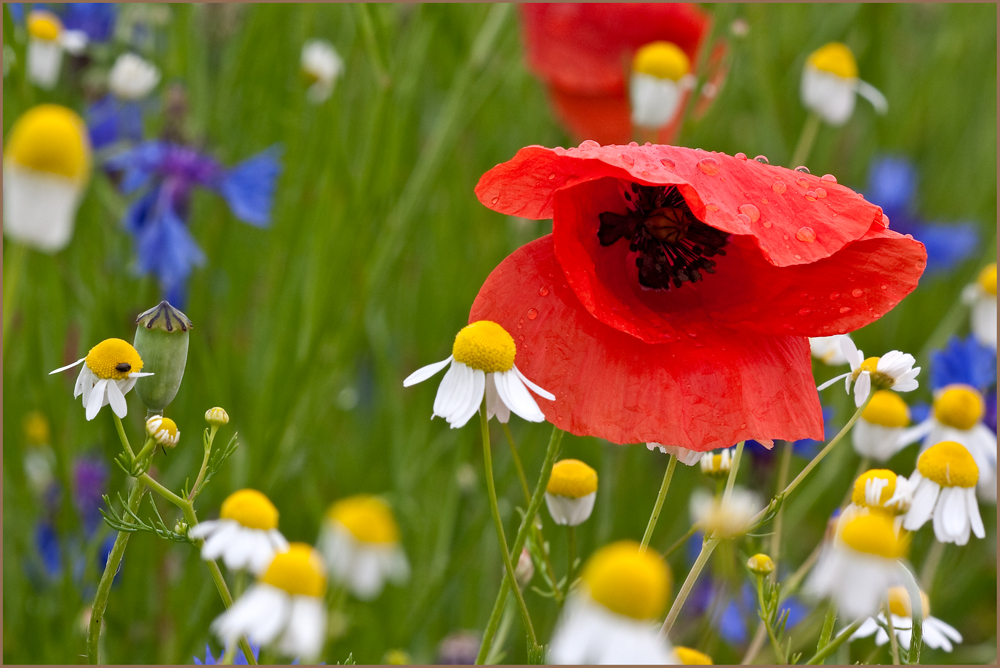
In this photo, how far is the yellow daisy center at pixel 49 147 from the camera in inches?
7.9

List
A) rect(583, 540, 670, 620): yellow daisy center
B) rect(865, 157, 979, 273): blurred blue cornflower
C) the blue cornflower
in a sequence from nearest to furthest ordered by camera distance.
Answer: rect(583, 540, 670, 620): yellow daisy center → the blue cornflower → rect(865, 157, 979, 273): blurred blue cornflower

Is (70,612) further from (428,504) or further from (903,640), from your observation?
(903,640)

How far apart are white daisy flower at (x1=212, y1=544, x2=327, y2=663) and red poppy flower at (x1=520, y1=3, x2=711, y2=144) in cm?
74

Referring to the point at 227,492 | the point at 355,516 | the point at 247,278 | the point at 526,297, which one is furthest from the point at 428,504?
the point at 355,516

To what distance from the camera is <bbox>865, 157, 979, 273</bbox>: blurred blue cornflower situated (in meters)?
1.13

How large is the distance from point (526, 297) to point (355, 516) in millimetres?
154

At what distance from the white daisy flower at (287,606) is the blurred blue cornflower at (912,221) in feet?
3.54

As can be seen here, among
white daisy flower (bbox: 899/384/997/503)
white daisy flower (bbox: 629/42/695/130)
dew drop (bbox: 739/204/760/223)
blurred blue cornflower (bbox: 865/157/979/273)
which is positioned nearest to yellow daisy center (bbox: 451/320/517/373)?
dew drop (bbox: 739/204/760/223)

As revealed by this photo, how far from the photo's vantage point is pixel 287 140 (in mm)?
917

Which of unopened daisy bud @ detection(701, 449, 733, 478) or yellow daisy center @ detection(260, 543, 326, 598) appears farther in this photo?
unopened daisy bud @ detection(701, 449, 733, 478)

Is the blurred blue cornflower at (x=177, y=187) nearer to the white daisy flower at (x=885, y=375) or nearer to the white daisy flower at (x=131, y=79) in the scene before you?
the white daisy flower at (x=131, y=79)

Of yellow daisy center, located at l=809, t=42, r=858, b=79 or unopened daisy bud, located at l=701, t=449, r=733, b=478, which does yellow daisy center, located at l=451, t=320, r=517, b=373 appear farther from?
yellow daisy center, located at l=809, t=42, r=858, b=79

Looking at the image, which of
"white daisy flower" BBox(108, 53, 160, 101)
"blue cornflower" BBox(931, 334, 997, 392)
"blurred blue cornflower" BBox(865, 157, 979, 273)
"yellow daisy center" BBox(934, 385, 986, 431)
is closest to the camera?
"yellow daisy center" BBox(934, 385, 986, 431)

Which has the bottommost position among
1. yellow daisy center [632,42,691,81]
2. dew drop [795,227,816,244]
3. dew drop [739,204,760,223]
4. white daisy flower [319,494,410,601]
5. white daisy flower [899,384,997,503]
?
white daisy flower [899,384,997,503]
